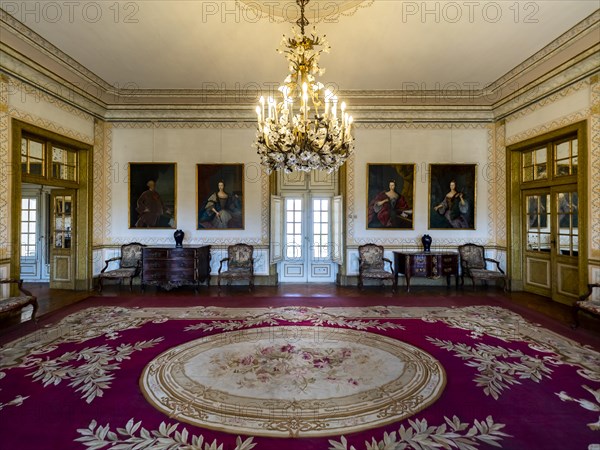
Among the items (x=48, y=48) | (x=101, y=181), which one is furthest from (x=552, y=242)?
(x=101, y=181)

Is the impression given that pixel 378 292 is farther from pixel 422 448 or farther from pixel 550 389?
pixel 422 448

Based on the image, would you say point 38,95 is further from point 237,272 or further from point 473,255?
point 473,255

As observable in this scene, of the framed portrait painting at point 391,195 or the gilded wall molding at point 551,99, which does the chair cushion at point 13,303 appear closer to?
the framed portrait painting at point 391,195

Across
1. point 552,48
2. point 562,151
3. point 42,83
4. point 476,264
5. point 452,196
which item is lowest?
point 476,264

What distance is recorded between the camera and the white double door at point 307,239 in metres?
7.95

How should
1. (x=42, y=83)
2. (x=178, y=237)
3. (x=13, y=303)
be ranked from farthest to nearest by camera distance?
1. (x=178, y=237)
2. (x=42, y=83)
3. (x=13, y=303)

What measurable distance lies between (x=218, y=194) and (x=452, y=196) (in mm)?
5434

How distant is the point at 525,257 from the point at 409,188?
2.81 meters

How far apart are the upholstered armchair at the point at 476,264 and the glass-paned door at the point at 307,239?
2892 mm

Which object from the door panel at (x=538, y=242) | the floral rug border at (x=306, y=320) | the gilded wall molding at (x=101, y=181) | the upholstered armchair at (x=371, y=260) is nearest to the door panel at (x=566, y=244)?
the door panel at (x=538, y=242)

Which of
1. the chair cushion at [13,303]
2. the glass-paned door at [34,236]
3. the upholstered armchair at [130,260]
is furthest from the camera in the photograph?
the glass-paned door at [34,236]

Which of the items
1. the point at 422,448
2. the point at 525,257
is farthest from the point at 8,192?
the point at 525,257

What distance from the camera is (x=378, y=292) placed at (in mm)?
6926

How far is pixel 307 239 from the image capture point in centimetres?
796
